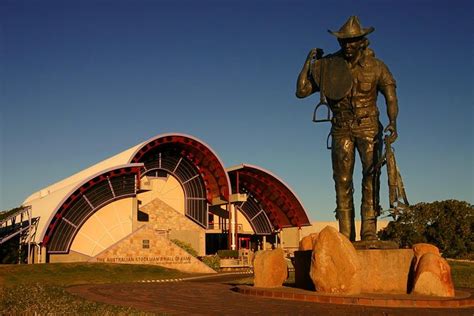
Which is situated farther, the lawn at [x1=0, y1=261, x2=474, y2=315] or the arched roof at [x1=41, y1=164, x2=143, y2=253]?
the arched roof at [x1=41, y1=164, x2=143, y2=253]

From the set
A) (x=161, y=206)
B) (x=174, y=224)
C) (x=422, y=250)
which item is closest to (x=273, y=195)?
(x=174, y=224)

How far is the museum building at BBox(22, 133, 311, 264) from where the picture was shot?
3581cm

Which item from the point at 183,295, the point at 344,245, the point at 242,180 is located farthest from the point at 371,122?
the point at 242,180

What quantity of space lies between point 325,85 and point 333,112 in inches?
28.0

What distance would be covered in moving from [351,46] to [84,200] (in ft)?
91.4

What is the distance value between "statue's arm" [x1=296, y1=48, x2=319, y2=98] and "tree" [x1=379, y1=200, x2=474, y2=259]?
35.4 m

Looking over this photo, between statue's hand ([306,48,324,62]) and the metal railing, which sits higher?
statue's hand ([306,48,324,62])

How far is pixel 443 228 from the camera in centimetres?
4828

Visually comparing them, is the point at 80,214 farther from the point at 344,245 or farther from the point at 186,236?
the point at 344,245

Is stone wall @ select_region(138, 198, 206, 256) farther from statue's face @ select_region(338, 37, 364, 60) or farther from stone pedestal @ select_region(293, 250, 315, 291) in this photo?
statue's face @ select_region(338, 37, 364, 60)

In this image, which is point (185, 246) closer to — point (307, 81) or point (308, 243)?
point (308, 243)

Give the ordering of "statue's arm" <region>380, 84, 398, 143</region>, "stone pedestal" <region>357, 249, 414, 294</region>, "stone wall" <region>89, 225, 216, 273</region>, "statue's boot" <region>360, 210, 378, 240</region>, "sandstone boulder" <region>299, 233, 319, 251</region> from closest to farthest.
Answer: "stone pedestal" <region>357, 249, 414, 294</region> < "statue's boot" <region>360, 210, 378, 240</region> < "statue's arm" <region>380, 84, 398, 143</region> < "sandstone boulder" <region>299, 233, 319, 251</region> < "stone wall" <region>89, 225, 216, 273</region>

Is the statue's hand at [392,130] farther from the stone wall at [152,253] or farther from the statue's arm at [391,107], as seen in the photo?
Answer: the stone wall at [152,253]

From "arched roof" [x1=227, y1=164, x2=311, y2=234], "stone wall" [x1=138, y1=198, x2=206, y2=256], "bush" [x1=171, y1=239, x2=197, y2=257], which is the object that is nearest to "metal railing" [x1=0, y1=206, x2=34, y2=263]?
"stone wall" [x1=138, y1=198, x2=206, y2=256]
